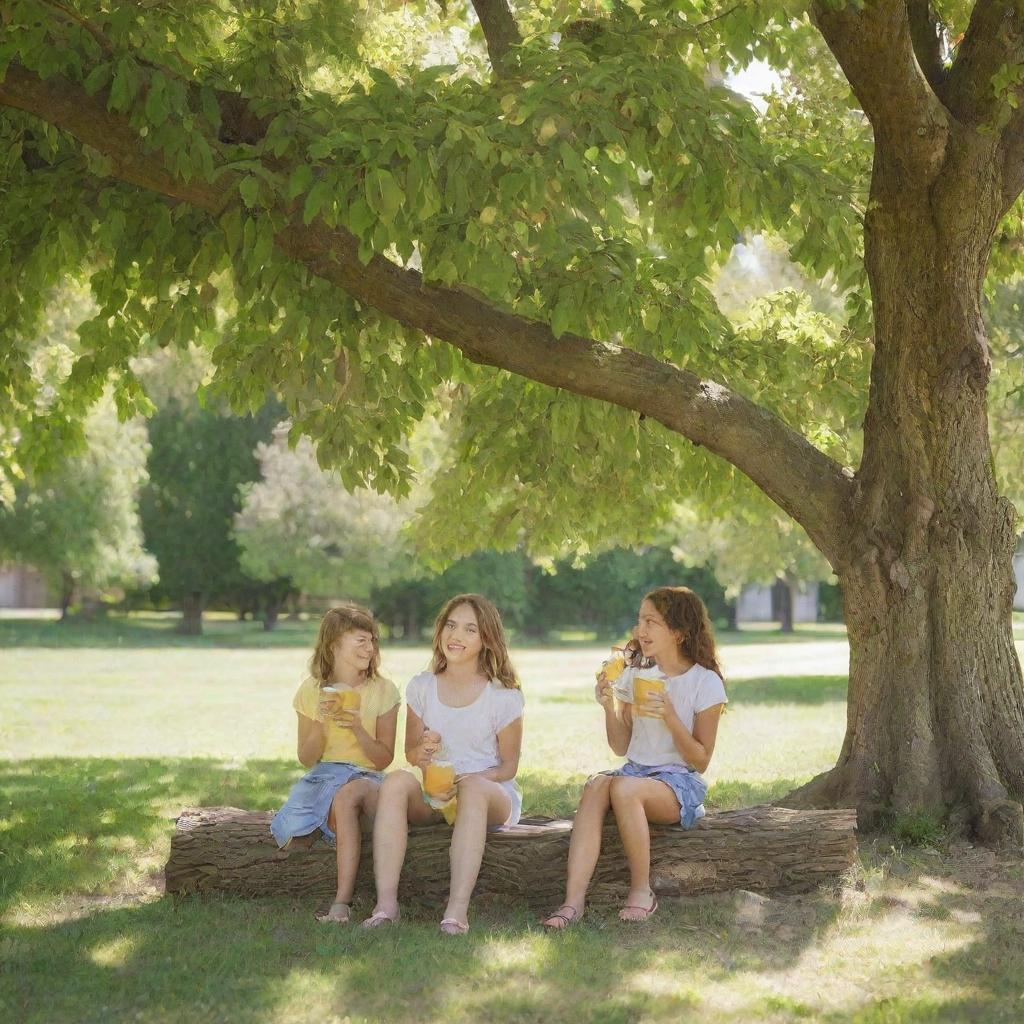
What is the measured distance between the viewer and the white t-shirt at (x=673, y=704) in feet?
20.5

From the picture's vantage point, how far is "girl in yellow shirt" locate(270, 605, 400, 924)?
6074 millimetres

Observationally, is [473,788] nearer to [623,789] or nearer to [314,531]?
[623,789]

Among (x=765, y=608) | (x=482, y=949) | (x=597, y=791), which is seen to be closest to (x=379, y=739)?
(x=597, y=791)

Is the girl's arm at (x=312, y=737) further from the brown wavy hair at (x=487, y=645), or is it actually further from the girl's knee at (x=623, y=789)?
the girl's knee at (x=623, y=789)

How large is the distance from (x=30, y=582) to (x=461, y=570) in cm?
3529

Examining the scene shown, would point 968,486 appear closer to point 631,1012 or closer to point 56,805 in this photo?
point 631,1012

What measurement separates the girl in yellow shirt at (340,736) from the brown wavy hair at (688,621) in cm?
131

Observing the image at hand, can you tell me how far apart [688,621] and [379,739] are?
5.06 feet

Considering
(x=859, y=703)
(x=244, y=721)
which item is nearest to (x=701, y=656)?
(x=859, y=703)

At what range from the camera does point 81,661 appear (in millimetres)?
31688

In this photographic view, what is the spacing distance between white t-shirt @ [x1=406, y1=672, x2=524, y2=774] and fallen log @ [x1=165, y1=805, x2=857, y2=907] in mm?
337

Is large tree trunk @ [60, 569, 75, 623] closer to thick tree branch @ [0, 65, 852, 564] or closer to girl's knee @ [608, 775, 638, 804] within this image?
thick tree branch @ [0, 65, 852, 564]

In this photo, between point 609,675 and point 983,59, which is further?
point 983,59

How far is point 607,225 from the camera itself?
9430mm
